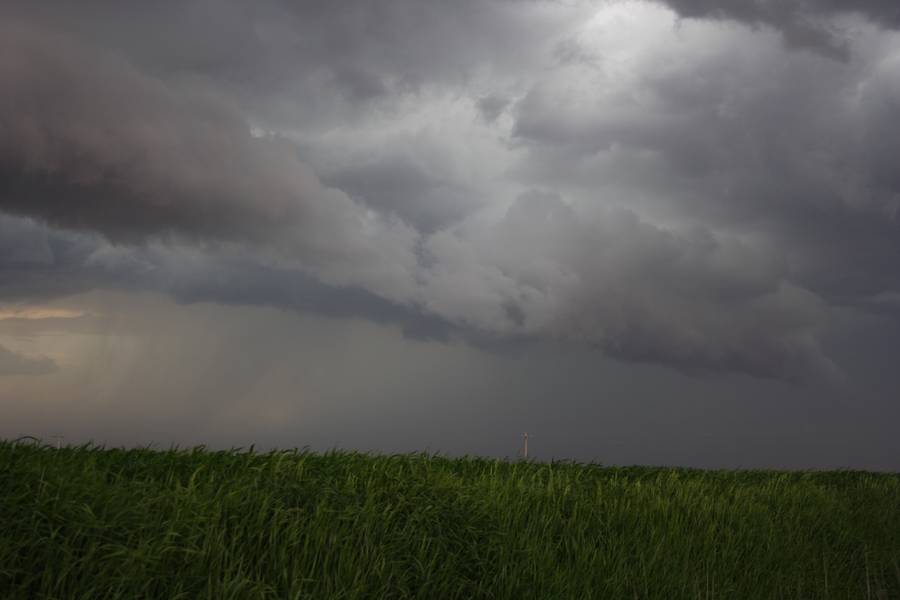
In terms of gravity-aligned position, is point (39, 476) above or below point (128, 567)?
above

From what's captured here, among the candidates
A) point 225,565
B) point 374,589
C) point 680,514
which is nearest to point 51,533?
point 225,565

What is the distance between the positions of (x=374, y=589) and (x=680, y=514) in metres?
5.88

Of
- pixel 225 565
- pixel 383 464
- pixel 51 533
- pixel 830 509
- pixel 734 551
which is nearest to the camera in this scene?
pixel 51 533

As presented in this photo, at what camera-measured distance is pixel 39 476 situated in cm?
586

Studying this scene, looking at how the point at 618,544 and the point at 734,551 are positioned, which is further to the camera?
the point at 734,551

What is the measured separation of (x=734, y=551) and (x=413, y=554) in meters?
5.18

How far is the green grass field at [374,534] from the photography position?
17.6ft

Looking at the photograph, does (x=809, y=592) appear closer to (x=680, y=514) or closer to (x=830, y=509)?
(x=680, y=514)

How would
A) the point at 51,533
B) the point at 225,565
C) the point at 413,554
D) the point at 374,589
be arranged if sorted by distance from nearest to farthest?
the point at 51,533 < the point at 225,565 < the point at 374,589 < the point at 413,554

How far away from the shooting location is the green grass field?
5.37 meters

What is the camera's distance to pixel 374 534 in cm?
684

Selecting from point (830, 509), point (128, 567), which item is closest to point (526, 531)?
point (128, 567)

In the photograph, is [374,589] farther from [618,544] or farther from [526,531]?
[618,544]

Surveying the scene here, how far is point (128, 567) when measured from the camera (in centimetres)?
523
